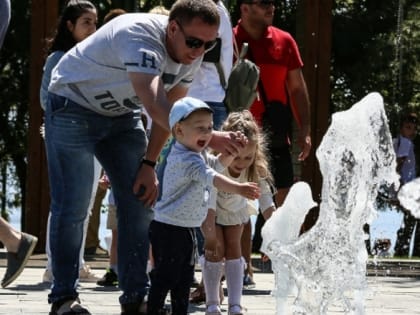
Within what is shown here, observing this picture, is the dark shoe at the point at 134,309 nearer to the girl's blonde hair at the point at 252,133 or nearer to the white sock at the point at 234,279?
the white sock at the point at 234,279

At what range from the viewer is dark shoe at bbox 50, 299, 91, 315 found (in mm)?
6809

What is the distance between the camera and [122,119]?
694cm

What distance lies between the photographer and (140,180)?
6758 millimetres

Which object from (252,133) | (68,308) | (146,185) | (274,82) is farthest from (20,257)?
(274,82)

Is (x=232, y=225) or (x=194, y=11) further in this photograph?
(x=232, y=225)

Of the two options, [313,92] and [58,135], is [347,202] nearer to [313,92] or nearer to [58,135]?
[58,135]

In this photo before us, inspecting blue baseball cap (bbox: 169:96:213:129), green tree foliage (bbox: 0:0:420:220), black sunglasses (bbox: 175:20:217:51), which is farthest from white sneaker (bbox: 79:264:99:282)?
green tree foliage (bbox: 0:0:420:220)

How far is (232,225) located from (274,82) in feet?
6.52

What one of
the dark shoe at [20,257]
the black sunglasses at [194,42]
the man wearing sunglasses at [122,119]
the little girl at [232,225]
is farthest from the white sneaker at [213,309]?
the black sunglasses at [194,42]

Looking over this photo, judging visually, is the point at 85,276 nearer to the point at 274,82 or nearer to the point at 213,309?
the point at 274,82

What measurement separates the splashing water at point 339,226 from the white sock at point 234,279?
2.04 feet

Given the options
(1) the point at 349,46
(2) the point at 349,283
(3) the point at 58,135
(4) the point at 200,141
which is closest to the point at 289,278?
(2) the point at 349,283

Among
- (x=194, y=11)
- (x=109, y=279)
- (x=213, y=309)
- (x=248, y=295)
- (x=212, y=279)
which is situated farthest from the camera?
(x=109, y=279)

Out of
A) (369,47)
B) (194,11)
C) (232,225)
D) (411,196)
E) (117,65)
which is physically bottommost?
(232,225)
